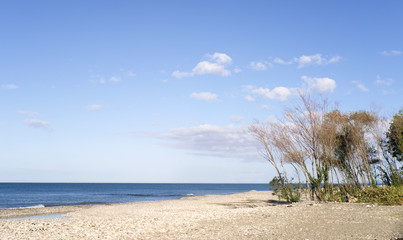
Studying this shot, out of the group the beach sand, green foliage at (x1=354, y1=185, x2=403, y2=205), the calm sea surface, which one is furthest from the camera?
the calm sea surface

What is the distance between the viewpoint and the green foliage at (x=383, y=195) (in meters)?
17.9

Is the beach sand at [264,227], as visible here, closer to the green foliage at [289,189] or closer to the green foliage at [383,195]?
the green foliage at [383,195]

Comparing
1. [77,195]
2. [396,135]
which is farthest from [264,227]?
[77,195]

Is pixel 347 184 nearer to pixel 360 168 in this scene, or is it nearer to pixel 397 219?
pixel 360 168

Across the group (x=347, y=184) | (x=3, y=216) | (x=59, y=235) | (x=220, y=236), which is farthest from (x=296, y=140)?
(x=3, y=216)

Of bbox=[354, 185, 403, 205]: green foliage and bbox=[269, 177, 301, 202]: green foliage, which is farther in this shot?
bbox=[269, 177, 301, 202]: green foliage

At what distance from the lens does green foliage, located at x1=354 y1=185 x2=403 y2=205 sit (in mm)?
17906

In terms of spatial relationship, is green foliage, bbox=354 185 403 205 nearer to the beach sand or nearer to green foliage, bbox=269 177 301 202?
the beach sand

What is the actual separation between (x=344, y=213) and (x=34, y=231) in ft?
45.8

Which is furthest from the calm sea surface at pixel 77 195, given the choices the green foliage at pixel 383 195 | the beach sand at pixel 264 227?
the green foliage at pixel 383 195

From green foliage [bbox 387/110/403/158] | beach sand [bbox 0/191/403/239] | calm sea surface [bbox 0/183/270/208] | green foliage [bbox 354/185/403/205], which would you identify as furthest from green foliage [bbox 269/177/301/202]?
calm sea surface [bbox 0/183/270/208]

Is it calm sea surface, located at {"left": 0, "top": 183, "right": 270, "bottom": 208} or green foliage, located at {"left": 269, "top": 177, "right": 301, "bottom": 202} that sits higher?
green foliage, located at {"left": 269, "top": 177, "right": 301, "bottom": 202}

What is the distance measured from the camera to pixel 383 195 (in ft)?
61.7

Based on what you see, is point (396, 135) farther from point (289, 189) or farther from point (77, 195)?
point (77, 195)
